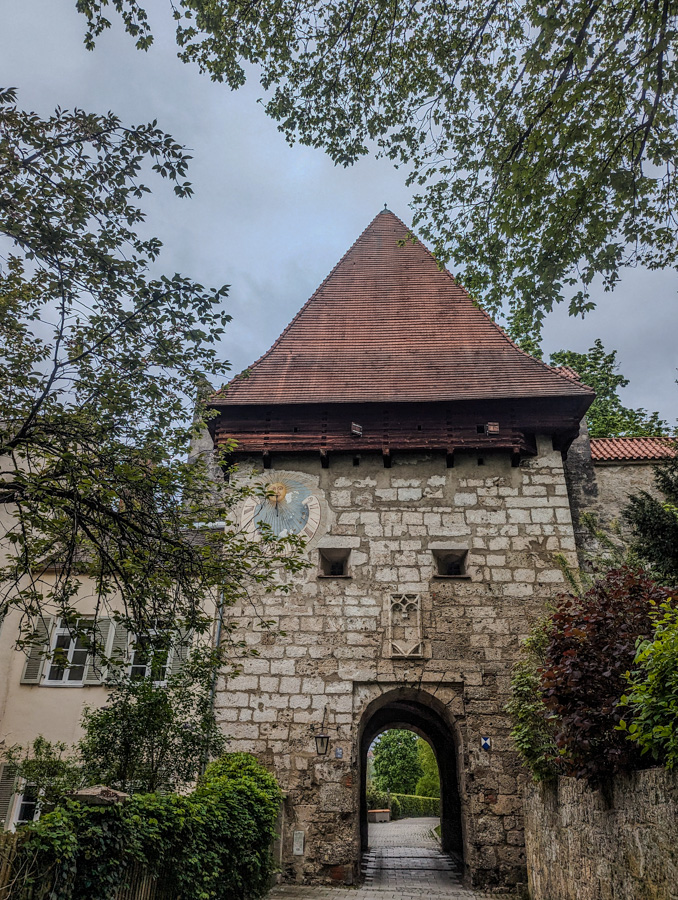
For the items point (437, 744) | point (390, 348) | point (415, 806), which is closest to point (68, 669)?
point (437, 744)

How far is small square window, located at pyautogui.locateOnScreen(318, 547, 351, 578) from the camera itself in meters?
10.5

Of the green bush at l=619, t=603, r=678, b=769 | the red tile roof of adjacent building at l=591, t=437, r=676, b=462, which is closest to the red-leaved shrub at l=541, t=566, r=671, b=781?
the green bush at l=619, t=603, r=678, b=769

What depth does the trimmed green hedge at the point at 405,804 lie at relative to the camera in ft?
87.7

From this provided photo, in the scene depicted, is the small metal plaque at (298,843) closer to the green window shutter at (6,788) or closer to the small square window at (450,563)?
the small square window at (450,563)

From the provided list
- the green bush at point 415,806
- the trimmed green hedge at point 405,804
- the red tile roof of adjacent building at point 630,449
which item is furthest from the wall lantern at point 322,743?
the green bush at point 415,806

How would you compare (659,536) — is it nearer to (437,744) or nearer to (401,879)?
(401,879)

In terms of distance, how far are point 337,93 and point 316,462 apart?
619cm

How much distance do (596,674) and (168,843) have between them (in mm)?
3419

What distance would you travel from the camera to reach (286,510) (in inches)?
427

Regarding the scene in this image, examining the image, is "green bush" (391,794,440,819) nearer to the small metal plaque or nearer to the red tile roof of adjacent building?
the small metal plaque

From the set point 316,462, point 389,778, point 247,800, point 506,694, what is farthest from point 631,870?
point 389,778

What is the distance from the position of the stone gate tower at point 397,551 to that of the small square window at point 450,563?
0.03 metres

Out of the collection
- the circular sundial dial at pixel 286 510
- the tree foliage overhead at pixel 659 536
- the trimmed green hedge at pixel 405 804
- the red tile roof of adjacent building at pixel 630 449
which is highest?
the red tile roof of adjacent building at pixel 630 449

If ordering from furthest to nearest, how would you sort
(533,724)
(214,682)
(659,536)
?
1. (214,682)
2. (659,536)
3. (533,724)
